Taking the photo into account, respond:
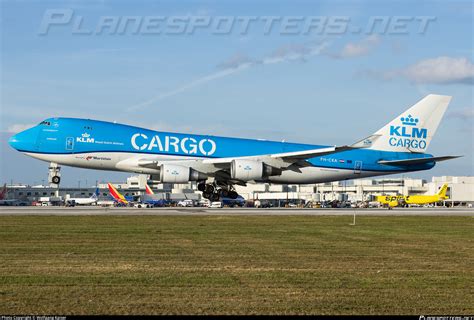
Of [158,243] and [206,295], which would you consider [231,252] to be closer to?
[158,243]

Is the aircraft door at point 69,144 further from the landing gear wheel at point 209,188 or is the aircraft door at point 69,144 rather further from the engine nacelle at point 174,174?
the landing gear wheel at point 209,188

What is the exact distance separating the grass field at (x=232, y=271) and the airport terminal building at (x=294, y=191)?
98.1 m

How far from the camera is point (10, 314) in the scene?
40.5 ft

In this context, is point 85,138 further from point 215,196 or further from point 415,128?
point 415,128

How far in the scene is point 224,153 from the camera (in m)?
55.2

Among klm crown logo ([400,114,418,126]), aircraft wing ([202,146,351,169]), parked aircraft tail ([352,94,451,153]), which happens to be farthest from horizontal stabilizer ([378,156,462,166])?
aircraft wing ([202,146,351,169])

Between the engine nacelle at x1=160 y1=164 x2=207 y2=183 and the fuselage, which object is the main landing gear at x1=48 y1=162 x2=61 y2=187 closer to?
the fuselage

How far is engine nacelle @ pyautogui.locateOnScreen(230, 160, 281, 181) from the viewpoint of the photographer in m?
52.4

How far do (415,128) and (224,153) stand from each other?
702 inches

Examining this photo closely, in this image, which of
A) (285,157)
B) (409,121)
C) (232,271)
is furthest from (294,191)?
(232,271)

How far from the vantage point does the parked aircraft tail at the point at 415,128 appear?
199 ft

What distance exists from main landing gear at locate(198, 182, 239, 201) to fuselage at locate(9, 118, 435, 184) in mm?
2611

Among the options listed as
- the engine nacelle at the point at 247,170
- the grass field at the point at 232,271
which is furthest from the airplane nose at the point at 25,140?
the grass field at the point at 232,271

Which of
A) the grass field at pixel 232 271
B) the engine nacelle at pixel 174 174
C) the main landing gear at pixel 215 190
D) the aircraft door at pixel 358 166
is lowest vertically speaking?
the grass field at pixel 232 271
